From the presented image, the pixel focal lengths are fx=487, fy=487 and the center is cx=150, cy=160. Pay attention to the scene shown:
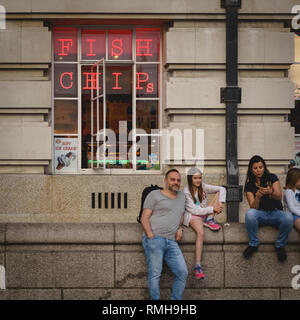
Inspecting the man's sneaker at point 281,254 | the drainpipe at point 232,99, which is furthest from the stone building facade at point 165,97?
the man's sneaker at point 281,254

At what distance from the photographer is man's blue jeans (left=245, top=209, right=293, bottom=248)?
6.49m

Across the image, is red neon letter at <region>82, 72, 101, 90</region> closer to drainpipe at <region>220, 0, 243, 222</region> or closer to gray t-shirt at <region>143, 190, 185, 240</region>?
drainpipe at <region>220, 0, 243, 222</region>

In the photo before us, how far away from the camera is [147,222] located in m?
6.19

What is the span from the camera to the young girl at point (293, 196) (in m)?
6.75

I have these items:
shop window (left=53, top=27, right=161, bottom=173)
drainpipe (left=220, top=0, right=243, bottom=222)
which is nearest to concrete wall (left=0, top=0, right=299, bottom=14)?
drainpipe (left=220, top=0, right=243, bottom=222)

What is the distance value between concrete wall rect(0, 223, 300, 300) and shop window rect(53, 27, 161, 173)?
14.7 feet

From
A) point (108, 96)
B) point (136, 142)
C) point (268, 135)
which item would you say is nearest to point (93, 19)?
point (108, 96)

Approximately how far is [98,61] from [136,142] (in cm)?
199

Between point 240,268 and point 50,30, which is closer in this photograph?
point 240,268

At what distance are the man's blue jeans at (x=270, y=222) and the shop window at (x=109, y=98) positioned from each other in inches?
183

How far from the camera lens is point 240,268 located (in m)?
6.65

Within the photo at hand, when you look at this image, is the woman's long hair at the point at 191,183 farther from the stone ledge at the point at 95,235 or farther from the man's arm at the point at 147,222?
the man's arm at the point at 147,222

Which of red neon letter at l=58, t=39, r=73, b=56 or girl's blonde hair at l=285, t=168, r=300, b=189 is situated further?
red neon letter at l=58, t=39, r=73, b=56
